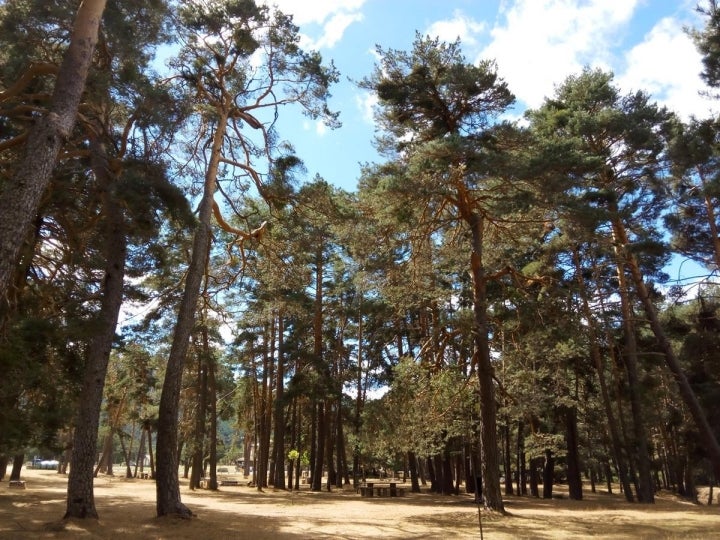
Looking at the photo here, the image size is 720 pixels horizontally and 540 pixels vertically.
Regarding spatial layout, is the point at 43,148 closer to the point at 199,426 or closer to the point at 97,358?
the point at 97,358

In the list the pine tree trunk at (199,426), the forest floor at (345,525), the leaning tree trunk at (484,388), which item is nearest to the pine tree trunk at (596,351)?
the leaning tree trunk at (484,388)

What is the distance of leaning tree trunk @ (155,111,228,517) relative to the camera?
10.4 metres

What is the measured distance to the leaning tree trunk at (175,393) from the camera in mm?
10445

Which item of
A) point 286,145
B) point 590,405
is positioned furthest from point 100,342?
point 590,405

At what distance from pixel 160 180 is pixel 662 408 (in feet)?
108

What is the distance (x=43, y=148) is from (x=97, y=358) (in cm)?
522

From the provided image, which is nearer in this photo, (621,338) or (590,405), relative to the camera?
(621,338)

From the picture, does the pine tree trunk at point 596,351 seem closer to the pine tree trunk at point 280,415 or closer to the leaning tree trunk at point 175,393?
the leaning tree trunk at point 175,393

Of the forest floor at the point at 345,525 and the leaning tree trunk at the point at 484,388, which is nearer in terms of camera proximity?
the forest floor at the point at 345,525

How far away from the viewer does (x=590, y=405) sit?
84.4 ft

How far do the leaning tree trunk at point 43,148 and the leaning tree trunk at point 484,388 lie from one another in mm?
10145

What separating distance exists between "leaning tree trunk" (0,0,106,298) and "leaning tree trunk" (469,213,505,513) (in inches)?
399

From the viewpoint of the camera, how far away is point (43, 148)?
276 inches

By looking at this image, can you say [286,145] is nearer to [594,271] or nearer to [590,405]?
[594,271]
